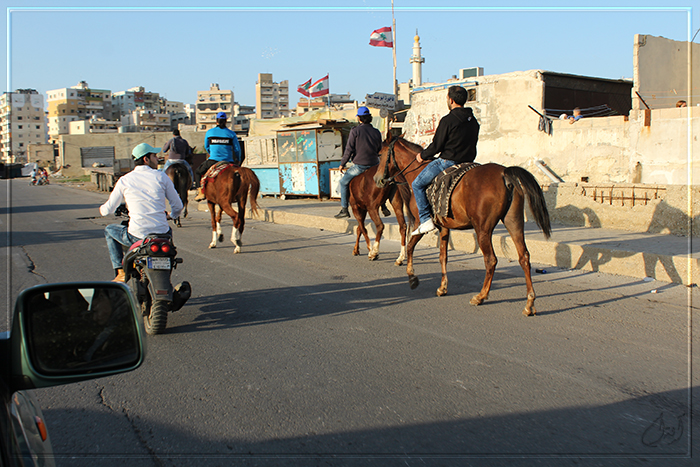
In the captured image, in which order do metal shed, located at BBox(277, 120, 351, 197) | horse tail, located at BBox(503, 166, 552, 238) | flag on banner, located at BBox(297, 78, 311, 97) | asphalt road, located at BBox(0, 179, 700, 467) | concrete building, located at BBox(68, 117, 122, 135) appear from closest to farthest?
asphalt road, located at BBox(0, 179, 700, 467), horse tail, located at BBox(503, 166, 552, 238), metal shed, located at BBox(277, 120, 351, 197), flag on banner, located at BBox(297, 78, 311, 97), concrete building, located at BBox(68, 117, 122, 135)

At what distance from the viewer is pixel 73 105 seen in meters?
160

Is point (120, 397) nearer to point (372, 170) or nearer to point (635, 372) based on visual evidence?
point (635, 372)

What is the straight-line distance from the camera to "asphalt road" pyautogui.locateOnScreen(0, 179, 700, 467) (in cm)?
306

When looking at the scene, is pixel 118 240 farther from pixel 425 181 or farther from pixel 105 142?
pixel 105 142

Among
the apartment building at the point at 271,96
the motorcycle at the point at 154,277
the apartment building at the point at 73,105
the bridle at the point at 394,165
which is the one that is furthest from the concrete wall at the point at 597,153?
the apartment building at the point at 73,105

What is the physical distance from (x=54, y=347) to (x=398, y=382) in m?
2.72

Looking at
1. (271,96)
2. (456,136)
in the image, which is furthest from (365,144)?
(271,96)

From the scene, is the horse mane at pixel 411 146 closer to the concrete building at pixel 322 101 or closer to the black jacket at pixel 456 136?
the black jacket at pixel 456 136

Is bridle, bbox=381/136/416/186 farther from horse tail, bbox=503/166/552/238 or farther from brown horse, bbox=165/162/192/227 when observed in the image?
brown horse, bbox=165/162/192/227

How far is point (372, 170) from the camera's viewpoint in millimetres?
9102

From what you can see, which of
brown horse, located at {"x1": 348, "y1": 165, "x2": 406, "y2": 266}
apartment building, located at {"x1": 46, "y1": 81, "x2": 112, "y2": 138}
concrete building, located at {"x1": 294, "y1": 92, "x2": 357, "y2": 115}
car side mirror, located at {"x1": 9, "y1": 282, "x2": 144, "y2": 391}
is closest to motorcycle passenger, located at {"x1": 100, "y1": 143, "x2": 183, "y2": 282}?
car side mirror, located at {"x1": 9, "y1": 282, "x2": 144, "y2": 391}

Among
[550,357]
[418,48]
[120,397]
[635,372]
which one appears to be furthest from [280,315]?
[418,48]

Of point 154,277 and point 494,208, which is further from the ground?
point 494,208

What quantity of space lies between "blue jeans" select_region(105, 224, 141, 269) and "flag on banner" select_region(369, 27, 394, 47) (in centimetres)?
2902
